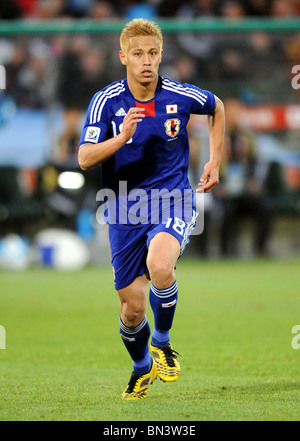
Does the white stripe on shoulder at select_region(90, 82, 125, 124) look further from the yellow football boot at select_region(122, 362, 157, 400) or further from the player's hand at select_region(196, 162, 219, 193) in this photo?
the yellow football boot at select_region(122, 362, 157, 400)

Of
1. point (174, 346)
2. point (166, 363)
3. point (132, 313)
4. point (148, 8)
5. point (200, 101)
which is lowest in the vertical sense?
point (174, 346)

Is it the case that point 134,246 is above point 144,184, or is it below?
below

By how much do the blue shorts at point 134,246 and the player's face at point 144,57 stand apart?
0.93 meters

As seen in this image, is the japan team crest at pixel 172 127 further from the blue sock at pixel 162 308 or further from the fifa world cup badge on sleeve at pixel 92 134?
the blue sock at pixel 162 308

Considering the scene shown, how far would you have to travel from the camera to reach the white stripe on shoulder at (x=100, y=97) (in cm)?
499

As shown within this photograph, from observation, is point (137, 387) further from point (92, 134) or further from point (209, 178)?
point (92, 134)

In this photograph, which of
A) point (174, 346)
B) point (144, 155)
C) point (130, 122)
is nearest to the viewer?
point (130, 122)

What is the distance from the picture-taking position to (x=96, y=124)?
16.3 feet

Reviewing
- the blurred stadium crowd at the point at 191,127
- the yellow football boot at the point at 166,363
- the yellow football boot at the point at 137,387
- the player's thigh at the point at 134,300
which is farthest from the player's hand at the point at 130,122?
the blurred stadium crowd at the point at 191,127

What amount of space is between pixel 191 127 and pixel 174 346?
24.9 ft

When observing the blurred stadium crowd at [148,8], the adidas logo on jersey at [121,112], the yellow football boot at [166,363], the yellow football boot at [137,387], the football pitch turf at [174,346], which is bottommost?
the football pitch turf at [174,346]

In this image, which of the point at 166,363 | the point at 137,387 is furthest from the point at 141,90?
the point at 137,387

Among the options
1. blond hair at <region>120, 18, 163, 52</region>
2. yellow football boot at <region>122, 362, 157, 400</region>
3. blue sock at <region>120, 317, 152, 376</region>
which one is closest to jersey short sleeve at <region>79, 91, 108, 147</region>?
blond hair at <region>120, 18, 163, 52</region>
